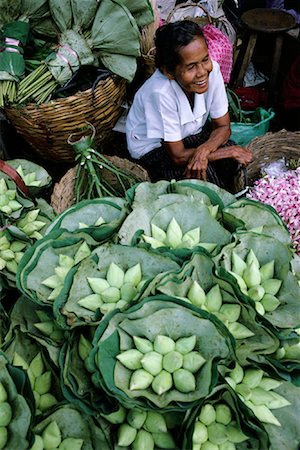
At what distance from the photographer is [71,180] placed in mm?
2668

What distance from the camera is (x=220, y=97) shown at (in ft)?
9.34

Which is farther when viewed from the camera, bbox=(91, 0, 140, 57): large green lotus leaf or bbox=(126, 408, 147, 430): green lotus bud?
bbox=(91, 0, 140, 57): large green lotus leaf

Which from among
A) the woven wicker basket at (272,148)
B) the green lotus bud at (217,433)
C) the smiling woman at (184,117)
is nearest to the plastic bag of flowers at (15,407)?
the green lotus bud at (217,433)

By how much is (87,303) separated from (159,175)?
1792 mm

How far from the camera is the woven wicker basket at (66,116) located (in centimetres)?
273

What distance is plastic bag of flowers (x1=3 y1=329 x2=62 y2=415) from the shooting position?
53.2 inches

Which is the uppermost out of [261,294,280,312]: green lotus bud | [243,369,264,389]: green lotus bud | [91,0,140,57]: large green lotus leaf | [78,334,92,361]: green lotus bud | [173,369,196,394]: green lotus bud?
[91,0,140,57]: large green lotus leaf

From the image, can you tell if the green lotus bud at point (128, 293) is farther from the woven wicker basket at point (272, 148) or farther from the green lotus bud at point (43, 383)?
the woven wicker basket at point (272, 148)

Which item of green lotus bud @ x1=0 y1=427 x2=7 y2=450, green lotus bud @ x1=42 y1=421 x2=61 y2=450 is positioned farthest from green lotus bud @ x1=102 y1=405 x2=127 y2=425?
green lotus bud @ x1=0 y1=427 x2=7 y2=450

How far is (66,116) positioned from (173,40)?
0.74 m

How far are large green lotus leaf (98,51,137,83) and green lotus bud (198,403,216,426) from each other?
2166 millimetres

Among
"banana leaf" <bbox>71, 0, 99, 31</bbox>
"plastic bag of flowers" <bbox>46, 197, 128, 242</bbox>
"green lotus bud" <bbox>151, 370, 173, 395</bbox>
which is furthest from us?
"banana leaf" <bbox>71, 0, 99, 31</bbox>

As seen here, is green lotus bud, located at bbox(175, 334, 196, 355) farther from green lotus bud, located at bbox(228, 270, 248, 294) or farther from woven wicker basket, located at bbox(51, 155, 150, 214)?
woven wicker basket, located at bbox(51, 155, 150, 214)

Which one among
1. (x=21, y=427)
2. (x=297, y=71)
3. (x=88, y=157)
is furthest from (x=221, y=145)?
(x=21, y=427)
